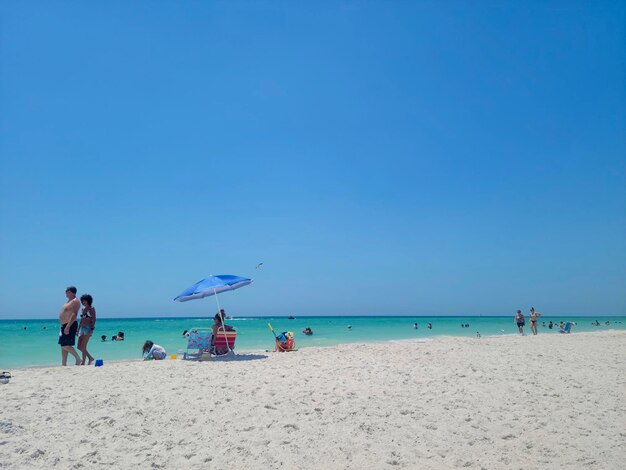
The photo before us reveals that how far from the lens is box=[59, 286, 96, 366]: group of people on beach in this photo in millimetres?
8586

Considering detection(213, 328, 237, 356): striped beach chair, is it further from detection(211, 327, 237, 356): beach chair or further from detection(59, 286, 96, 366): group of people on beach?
detection(59, 286, 96, 366): group of people on beach

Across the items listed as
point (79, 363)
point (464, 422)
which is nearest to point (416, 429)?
point (464, 422)

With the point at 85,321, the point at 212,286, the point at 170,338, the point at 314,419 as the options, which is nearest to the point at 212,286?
the point at 212,286

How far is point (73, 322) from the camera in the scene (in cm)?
859

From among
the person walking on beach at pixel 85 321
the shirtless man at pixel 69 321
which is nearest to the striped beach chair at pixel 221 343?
the person walking on beach at pixel 85 321

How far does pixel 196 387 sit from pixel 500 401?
4.78m

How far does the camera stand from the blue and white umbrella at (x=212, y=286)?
10.5 metres

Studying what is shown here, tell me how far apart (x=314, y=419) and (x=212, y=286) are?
234 inches

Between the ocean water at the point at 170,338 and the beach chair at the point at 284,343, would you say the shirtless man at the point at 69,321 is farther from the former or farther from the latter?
the beach chair at the point at 284,343

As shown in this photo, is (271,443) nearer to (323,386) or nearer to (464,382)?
(323,386)

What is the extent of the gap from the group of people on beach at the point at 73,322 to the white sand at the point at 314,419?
104 cm

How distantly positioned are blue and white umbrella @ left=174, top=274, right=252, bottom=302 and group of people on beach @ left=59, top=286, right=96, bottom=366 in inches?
83.9

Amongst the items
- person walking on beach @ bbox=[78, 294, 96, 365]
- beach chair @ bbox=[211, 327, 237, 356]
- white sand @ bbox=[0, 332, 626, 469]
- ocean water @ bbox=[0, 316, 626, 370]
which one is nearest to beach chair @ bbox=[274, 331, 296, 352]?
beach chair @ bbox=[211, 327, 237, 356]

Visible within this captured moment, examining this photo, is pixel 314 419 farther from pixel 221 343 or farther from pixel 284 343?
pixel 284 343
